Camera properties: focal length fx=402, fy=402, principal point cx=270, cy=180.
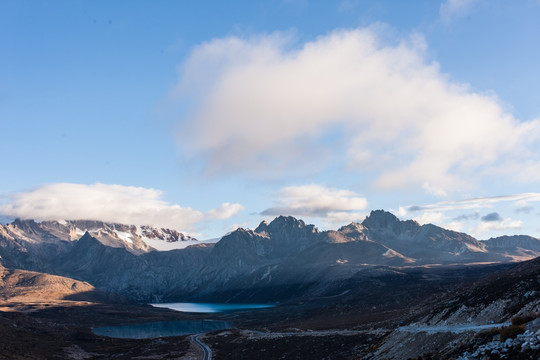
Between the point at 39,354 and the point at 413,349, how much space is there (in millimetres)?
102586

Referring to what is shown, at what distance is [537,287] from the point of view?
59250 millimetres

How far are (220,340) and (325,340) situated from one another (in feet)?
180

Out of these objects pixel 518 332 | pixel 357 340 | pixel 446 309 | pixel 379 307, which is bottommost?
pixel 379 307

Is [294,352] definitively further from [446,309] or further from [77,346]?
[77,346]

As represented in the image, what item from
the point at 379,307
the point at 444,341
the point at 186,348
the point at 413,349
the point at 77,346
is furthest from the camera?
the point at 379,307

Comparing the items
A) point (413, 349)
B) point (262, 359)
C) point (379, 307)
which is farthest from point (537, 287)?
point (379, 307)

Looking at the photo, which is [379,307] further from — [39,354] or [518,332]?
[518,332]

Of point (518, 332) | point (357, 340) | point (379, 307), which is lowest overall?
point (379, 307)

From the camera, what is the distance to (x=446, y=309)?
68688 millimetres

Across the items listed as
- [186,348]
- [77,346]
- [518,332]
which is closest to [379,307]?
[186,348]

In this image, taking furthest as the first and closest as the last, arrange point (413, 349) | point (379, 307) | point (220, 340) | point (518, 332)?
point (379, 307) < point (220, 340) < point (413, 349) < point (518, 332)

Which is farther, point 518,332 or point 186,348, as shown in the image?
point 186,348

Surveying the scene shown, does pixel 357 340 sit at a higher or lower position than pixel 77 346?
higher

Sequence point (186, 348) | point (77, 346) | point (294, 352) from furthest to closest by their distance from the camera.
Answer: point (77, 346) < point (186, 348) < point (294, 352)
